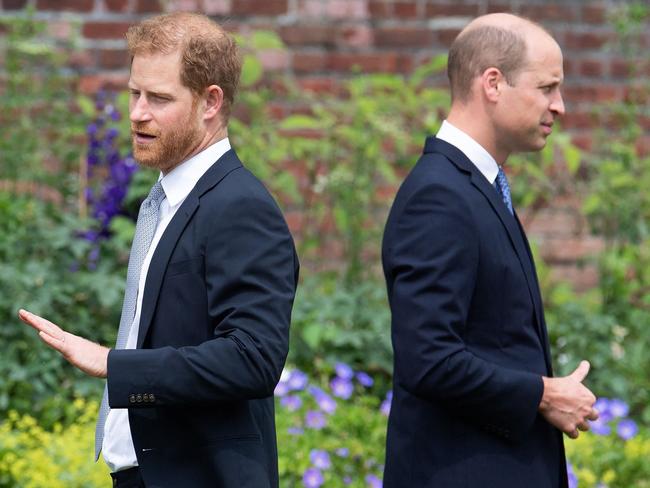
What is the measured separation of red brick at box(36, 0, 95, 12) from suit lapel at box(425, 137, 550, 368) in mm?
3202

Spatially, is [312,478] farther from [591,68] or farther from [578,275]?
[591,68]

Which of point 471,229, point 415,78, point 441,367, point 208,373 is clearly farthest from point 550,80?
point 415,78

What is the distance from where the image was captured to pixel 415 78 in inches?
232

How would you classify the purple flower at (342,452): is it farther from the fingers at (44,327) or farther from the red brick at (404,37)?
the red brick at (404,37)

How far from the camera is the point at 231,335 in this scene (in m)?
2.68

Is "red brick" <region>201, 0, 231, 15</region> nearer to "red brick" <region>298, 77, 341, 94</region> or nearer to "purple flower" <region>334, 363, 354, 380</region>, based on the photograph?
"red brick" <region>298, 77, 341, 94</region>

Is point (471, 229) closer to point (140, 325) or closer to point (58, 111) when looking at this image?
point (140, 325)

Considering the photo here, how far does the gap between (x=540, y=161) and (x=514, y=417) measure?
321cm

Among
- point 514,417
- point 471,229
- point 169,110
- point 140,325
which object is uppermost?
point 169,110

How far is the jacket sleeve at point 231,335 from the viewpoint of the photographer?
2.66m

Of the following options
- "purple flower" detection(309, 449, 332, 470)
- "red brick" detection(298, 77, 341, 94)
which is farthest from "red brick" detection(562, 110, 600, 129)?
"purple flower" detection(309, 449, 332, 470)

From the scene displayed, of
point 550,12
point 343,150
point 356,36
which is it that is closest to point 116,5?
point 356,36

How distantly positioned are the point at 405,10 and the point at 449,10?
226mm

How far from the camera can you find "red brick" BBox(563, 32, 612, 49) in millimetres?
6422
